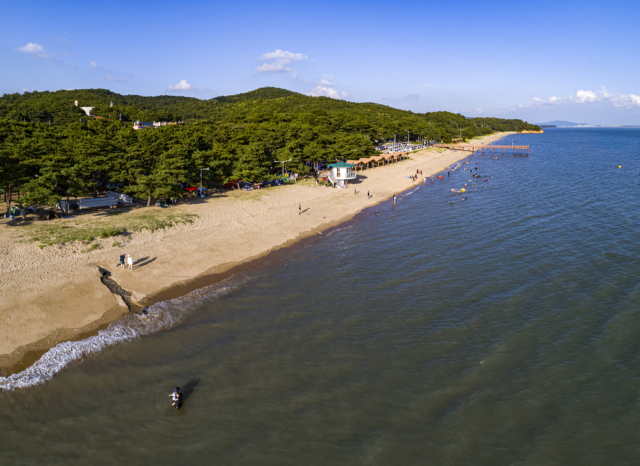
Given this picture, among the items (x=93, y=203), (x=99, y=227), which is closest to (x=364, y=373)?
(x=99, y=227)

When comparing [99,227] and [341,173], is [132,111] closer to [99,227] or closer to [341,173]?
[341,173]

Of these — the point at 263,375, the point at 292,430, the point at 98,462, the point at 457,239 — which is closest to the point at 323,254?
the point at 457,239

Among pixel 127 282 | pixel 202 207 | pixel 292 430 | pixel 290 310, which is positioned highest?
pixel 202 207

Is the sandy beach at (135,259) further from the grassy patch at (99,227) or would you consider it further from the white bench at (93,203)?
the white bench at (93,203)

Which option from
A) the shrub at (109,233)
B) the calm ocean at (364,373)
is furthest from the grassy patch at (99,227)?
the calm ocean at (364,373)

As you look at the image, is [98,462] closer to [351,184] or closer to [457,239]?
[457,239]

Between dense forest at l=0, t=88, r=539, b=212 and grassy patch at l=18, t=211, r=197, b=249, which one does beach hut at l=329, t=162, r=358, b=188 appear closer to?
dense forest at l=0, t=88, r=539, b=212

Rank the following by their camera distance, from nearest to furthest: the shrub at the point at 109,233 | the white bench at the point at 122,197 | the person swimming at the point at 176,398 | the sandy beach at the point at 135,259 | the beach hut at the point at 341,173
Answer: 1. the person swimming at the point at 176,398
2. the sandy beach at the point at 135,259
3. the shrub at the point at 109,233
4. the white bench at the point at 122,197
5. the beach hut at the point at 341,173
